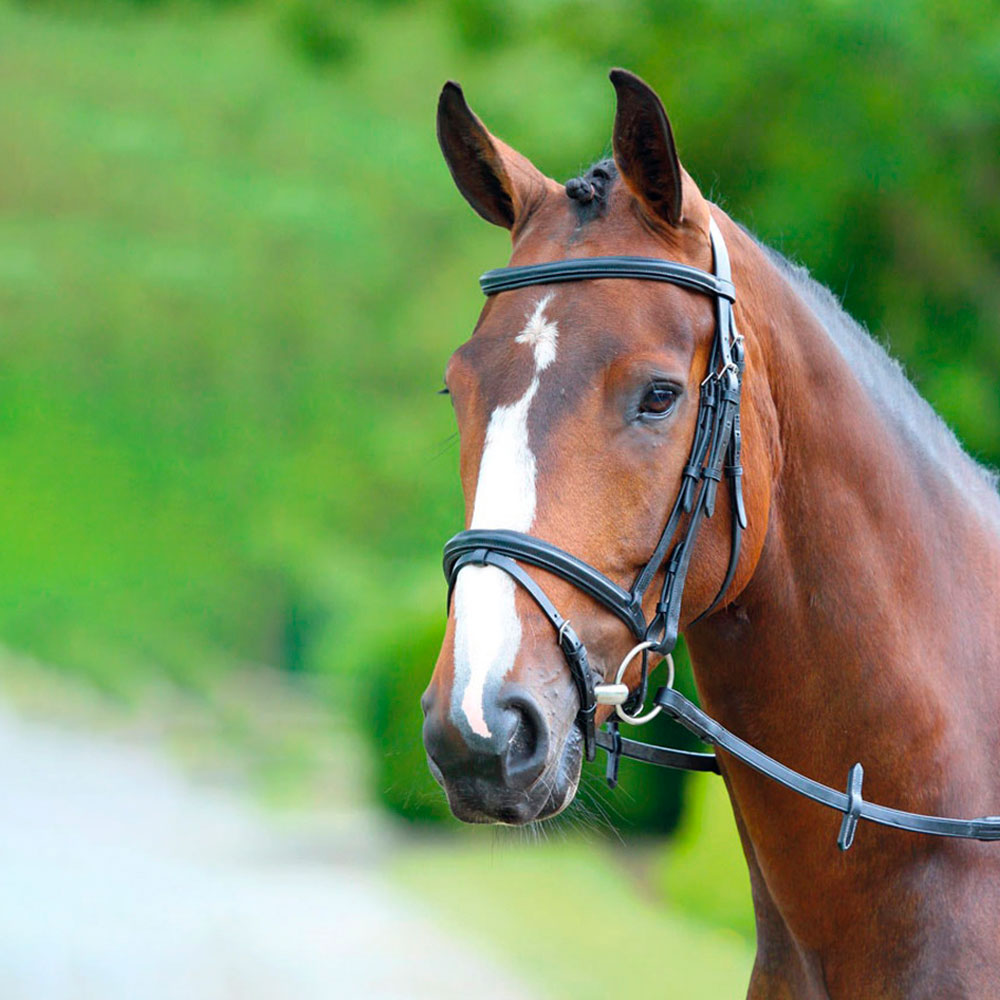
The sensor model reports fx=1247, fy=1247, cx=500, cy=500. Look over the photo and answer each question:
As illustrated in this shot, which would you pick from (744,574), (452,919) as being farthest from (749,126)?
(744,574)

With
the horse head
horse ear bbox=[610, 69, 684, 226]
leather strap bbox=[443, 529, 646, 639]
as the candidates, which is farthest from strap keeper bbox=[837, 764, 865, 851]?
horse ear bbox=[610, 69, 684, 226]

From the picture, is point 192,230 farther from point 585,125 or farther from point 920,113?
point 920,113

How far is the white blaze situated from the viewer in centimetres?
180

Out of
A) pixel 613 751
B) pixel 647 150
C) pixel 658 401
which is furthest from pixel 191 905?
pixel 647 150

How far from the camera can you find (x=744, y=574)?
216 cm

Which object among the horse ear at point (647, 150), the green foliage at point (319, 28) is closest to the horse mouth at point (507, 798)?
the horse ear at point (647, 150)

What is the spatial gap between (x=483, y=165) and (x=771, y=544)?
912 millimetres

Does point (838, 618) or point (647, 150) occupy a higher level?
point (647, 150)

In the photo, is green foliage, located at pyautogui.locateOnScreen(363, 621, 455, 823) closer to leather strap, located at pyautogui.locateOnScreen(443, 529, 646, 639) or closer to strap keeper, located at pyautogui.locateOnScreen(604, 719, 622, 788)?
strap keeper, located at pyautogui.locateOnScreen(604, 719, 622, 788)

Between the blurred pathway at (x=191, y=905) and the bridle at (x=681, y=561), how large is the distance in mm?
3817

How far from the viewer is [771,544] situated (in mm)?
2246

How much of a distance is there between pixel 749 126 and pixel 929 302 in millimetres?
1334

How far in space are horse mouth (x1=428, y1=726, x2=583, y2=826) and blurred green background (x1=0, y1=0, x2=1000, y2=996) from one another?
222 inches

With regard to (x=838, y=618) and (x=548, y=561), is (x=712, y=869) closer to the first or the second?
(x=838, y=618)
